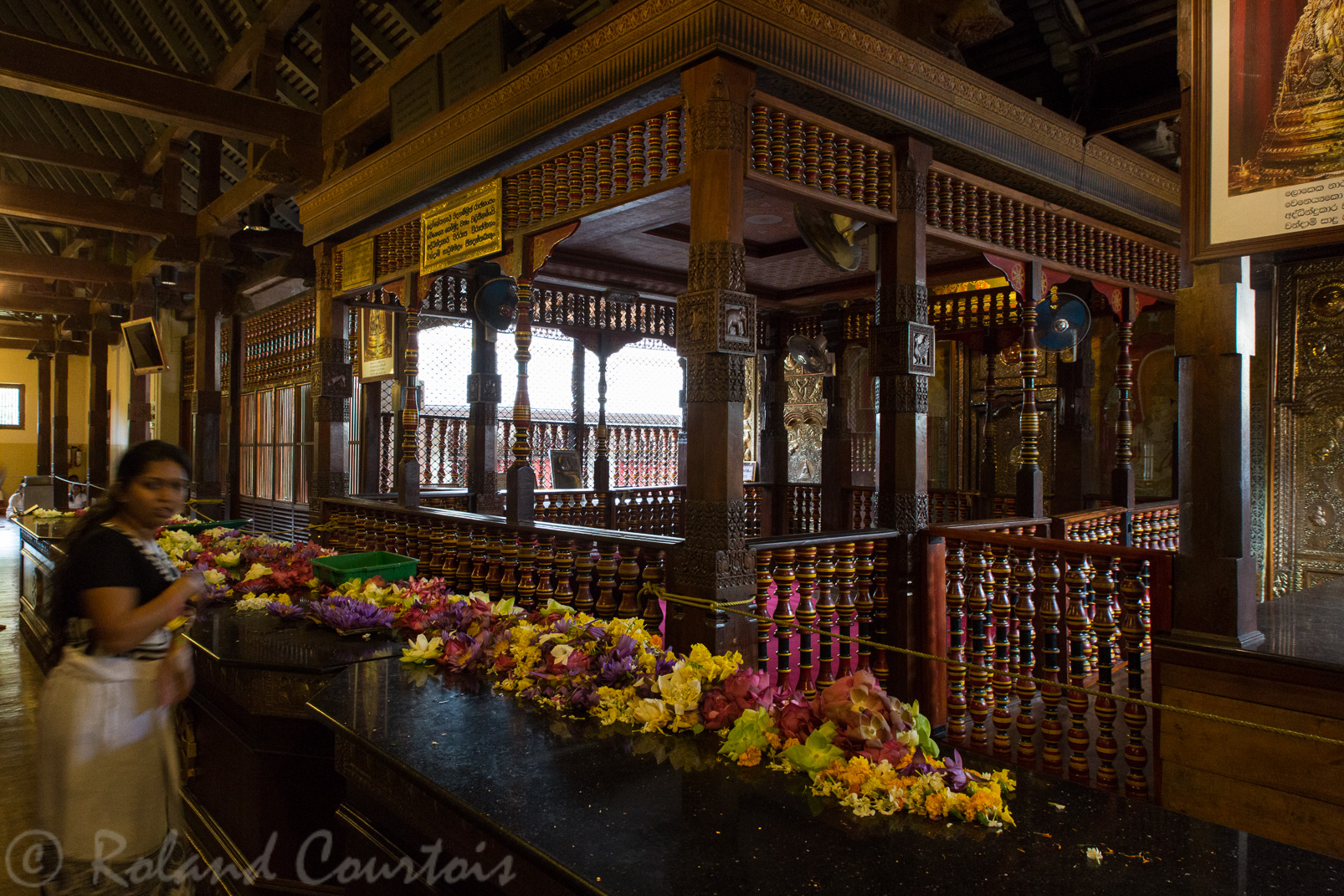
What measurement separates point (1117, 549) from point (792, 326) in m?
7.26

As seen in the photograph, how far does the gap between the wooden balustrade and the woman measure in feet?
9.29

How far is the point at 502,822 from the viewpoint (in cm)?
164

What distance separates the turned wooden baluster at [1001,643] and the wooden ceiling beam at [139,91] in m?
6.96

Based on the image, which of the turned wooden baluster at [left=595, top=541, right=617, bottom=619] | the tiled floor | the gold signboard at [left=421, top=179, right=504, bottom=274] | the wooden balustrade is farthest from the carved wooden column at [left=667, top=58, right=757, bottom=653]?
the tiled floor

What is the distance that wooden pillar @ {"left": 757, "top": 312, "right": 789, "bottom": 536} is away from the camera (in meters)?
10.5

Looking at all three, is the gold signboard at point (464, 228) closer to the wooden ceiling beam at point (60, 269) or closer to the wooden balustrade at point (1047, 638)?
the wooden balustrade at point (1047, 638)

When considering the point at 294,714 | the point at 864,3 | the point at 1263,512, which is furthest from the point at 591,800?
the point at 1263,512

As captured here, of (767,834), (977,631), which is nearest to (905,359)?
(977,631)

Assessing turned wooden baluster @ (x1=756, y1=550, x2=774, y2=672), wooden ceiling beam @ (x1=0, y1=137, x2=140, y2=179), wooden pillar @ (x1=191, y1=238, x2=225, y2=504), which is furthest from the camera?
wooden pillar @ (x1=191, y1=238, x2=225, y2=504)

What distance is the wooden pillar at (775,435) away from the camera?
34.3 feet

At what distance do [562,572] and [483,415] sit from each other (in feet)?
11.3

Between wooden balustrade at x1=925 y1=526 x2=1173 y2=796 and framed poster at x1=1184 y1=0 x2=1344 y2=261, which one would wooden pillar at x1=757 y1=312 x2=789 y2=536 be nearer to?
wooden balustrade at x1=925 y1=526 x2=1173 y2=796

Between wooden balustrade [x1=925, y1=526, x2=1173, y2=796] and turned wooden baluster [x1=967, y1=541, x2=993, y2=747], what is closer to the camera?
wooden balustrade [x1=925, y1=526, x2=1173, y2=796]

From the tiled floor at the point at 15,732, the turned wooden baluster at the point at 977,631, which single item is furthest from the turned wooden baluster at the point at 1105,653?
the tiled floor at the point at 15,732
